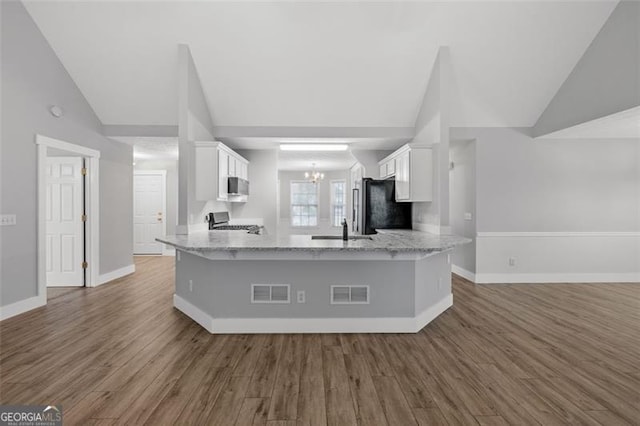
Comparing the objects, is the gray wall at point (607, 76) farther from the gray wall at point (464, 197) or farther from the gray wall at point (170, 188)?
the gray wall at point (170, 188)

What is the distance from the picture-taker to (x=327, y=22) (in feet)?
13.2

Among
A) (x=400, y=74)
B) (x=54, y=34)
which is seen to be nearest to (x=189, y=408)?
(x=400, y=74)

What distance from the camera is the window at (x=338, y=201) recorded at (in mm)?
10742

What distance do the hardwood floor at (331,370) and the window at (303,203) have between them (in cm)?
721

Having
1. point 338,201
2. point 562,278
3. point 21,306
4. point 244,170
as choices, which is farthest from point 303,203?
point 21,306

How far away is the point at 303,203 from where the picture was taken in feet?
36.5

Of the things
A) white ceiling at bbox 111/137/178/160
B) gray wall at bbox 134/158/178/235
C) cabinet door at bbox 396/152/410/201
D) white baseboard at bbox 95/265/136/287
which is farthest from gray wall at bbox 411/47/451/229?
gray wall at bbox 134/158/178/235

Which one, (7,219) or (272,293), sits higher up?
(7,219)

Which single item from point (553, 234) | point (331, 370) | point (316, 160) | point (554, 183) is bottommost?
point (331, 370)

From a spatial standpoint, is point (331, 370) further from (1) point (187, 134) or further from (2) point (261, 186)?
(2) point (261, 186)

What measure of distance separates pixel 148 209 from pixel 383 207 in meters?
6.21

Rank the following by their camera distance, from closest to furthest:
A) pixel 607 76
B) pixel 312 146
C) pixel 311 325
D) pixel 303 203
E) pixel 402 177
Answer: pixel 311 325, pixel 607 76, pixel 402 177, pixel 312 146, pixel 303 203

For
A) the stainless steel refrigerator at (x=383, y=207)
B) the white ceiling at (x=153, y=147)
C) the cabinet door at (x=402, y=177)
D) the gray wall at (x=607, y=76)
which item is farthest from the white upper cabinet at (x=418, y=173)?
the white ceiling at (x=153, y=147)

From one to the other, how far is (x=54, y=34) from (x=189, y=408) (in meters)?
4.81
